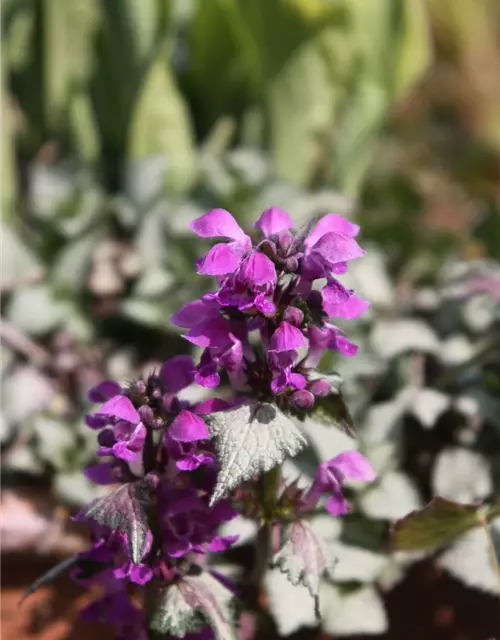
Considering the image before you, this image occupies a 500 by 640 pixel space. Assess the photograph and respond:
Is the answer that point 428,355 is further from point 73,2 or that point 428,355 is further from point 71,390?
point 73,2

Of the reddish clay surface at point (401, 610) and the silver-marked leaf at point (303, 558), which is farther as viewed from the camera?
the reddish clay surface at point (401, 610)

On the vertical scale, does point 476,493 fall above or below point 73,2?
below

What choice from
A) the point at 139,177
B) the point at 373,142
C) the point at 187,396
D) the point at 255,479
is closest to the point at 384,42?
the point at 373,142

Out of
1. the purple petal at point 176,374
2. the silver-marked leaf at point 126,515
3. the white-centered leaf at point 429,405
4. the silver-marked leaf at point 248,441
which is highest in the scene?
the silver-marked leaf at point 248,441

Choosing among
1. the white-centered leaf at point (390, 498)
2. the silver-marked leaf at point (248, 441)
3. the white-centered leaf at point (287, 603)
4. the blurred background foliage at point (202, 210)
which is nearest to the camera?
the silver-marked leaf at point (248, 441)

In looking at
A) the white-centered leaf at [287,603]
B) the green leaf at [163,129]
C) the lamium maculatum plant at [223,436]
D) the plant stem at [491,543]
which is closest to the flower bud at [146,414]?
the lamium maculatum plant at [223,436]

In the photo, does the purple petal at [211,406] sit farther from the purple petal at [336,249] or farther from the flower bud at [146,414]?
the purple petal at [336,249]

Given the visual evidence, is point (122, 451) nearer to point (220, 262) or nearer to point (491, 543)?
point (220, 262)
